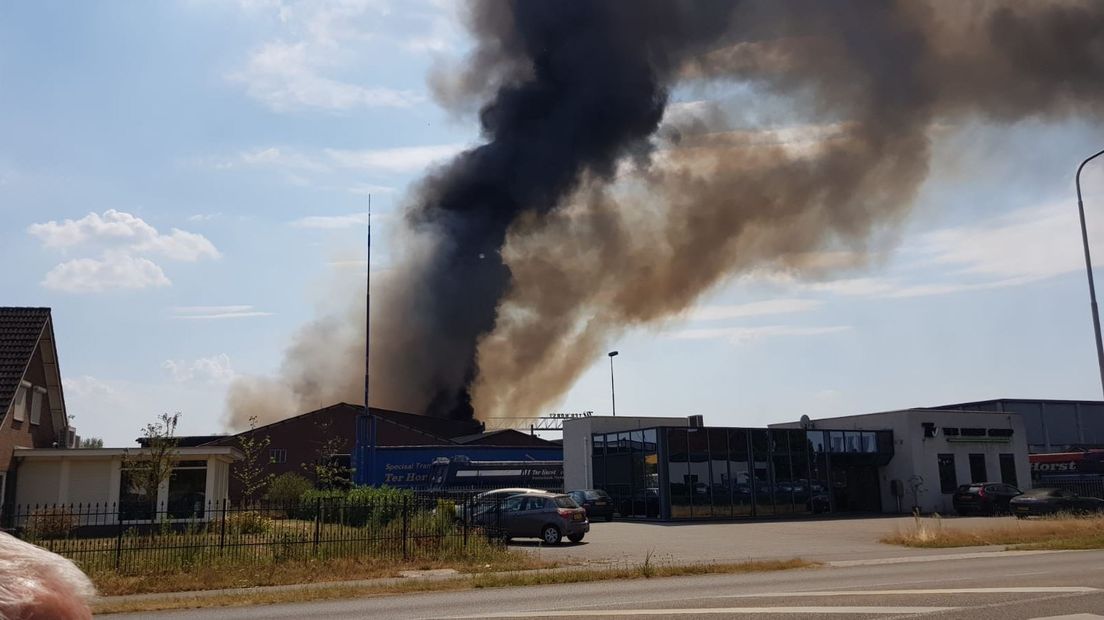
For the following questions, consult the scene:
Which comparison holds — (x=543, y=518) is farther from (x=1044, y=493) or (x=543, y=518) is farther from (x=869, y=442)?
(x=869, y=442)

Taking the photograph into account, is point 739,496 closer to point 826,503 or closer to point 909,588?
point 826,503

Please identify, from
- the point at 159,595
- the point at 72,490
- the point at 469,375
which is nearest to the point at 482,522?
the point at 159,595

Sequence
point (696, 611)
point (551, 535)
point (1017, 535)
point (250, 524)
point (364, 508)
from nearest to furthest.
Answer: point (696, 611), point (250, 524), point (364, 508), point (1017, 535), point (551, 535)

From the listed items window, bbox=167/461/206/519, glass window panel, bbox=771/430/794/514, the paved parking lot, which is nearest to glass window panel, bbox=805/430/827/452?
glass window panel, bbox=771/430/794/514

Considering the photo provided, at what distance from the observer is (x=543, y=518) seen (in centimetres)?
2550

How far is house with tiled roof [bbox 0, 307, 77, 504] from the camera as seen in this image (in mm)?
28188

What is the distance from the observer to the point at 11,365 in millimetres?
28922

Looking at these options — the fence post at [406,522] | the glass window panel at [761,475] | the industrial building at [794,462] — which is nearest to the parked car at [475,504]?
the fence post at [406,522]

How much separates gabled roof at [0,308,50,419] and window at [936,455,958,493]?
3950 cm

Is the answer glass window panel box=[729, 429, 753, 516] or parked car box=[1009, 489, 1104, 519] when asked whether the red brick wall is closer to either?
glass window panel box=[729, 429, 753, 516]

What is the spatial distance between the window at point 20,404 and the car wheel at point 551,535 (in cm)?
1759

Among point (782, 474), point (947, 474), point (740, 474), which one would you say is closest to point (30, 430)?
point (740, 474)

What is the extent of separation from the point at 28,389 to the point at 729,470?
89.7ft

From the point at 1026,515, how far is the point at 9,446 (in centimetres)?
3561
